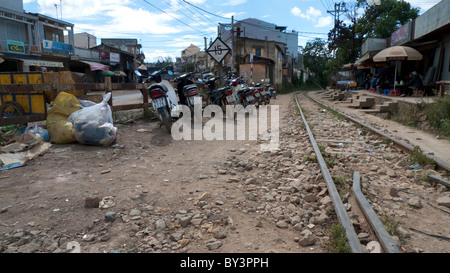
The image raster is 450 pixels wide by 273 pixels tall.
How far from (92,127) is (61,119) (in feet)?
2.43

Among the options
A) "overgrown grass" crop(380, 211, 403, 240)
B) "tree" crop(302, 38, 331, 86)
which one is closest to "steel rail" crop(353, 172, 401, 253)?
"overgrown grass" crop(380, 211, 403, 240)

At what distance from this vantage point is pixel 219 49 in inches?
481

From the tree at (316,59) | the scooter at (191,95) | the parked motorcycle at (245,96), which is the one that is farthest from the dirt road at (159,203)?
the tree at (316,59)

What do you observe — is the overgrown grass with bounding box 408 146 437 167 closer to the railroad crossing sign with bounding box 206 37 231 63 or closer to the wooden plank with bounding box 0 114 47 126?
the wooden plank with bounding box 0 114 47 126

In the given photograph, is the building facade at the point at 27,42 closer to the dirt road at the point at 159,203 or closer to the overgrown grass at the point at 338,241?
the dirt road at the point at 159,203

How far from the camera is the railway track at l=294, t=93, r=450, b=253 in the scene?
2.61m

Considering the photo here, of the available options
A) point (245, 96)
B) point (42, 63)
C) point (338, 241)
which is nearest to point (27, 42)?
point (42, 63)

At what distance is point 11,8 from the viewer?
24.3m

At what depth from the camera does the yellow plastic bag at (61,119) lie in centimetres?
550

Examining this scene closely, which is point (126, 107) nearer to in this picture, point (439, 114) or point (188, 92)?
point (188, 92)

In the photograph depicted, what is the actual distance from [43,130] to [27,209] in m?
2.79

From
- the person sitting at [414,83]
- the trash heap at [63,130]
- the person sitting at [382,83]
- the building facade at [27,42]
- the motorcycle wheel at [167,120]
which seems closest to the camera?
the trash heap at [63,130]

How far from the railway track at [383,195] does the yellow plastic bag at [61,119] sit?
427 centimetres
